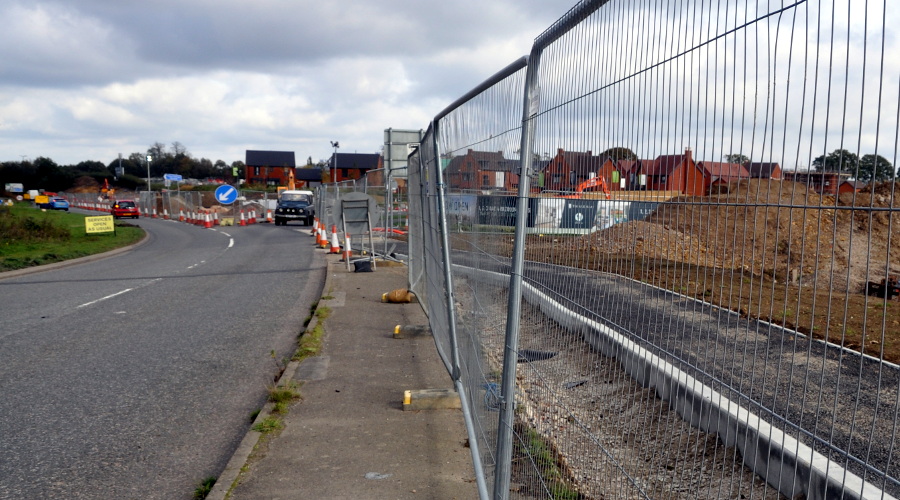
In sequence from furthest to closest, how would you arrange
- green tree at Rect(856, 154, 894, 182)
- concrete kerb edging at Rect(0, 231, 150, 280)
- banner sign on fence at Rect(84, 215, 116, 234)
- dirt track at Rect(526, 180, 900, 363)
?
1. banner sign on fence at Rect(84, 215, 116, 234)
2. concrete kerb edging at Rect(0, 231, 150, 280)
3. dirt track at Rect(526, 180, 900, 363)
4. green tree at Rect(856, 154, 894, 182)

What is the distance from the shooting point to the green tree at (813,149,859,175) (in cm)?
128

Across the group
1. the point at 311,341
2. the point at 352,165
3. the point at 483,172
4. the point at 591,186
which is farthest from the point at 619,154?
the point at 352,165

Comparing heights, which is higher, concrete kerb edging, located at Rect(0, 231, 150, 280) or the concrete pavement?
the concrete pavement

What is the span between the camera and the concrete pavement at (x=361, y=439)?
450 centimetres

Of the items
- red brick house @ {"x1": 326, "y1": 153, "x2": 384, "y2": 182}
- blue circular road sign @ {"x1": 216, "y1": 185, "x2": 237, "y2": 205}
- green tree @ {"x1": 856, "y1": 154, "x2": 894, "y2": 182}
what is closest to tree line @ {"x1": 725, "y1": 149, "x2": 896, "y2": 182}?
green tree @ {"x1": 856, "y1": 154, "x2": 894, "y2": 182}

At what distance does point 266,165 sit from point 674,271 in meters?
118

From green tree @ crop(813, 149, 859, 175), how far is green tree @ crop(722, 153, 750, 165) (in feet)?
0.73

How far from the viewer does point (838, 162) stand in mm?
1305

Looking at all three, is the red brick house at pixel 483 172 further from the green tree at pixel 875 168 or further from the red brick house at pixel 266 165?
the red brick house at pixel 266 165

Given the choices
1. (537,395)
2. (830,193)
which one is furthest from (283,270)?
(830,193)

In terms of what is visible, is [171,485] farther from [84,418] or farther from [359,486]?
[84,418]

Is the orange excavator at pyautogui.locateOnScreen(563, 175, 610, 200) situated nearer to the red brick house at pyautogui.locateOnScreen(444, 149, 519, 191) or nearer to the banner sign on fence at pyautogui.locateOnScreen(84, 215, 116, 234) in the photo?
the red brick house at pyautogui.locateOnScreen(444, 149, 519, 191)

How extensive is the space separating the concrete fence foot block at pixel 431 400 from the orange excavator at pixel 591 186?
12.3ft

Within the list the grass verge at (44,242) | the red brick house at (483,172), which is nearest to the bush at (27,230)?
the grass verge at (44,242)
